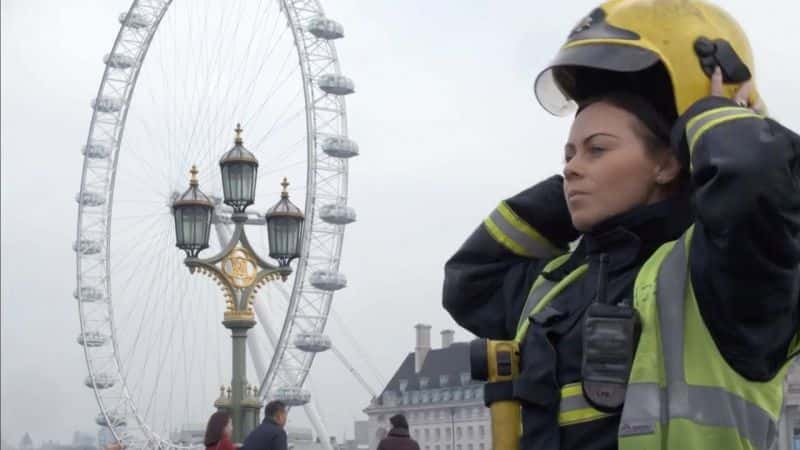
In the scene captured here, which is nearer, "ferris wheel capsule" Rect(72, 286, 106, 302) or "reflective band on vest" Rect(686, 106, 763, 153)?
"reflective band on vest" Rect(686, 106, 763, 153)

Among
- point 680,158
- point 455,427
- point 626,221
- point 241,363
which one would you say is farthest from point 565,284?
point 455,427

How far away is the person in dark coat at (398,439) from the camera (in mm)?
9094

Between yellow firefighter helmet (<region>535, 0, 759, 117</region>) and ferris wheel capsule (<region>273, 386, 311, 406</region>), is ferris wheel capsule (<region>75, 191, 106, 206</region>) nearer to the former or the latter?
ferris wheel capsule (<region>273, 386, 311, 406</region>)

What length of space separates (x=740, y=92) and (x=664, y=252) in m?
0.28

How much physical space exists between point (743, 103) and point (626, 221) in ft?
0.84

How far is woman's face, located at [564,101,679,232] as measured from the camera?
2.20m

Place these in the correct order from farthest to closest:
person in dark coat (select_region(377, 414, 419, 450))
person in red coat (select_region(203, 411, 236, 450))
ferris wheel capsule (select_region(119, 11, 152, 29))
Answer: ferris wheel capsule (select_region(119, 11, 152, 29)) < person in dark coat (select_region(377, 414, 419, 450)) < person in red coat (select_region(203, 411, 236, 450))

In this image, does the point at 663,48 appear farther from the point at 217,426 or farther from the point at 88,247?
the point at 88,247

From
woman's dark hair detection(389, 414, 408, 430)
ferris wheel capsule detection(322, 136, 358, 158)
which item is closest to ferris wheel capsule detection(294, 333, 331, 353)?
ferris wheel capsule detection(322, 136, 358, 158)

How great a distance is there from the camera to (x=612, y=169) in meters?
2.21

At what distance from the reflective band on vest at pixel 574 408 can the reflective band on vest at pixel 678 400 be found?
0.35 ft

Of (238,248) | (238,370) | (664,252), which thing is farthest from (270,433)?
(664,252)

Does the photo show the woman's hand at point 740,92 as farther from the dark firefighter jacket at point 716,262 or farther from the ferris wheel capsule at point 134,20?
the ferris wheel capsule at point 134,20

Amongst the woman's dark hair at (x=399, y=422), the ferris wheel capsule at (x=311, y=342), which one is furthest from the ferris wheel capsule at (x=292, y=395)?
the woman's dark hair at (x=399, y=422)
